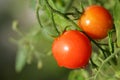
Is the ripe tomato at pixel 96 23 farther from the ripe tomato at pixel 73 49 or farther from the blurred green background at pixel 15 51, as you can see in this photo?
the blurred green background at pixel 15 51

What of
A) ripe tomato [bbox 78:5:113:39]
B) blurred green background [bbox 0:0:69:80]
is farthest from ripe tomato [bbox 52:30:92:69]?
blurred green background [bbox 0:0:69:80]

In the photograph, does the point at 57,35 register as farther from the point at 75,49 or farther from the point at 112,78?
the point at 112,78

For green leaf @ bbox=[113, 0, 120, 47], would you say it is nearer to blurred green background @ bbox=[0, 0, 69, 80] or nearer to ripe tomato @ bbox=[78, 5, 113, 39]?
ripe tomato @ bbox=[78, 5, 113, 39]

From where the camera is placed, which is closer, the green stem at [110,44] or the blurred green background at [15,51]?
the green stem at [110,44]

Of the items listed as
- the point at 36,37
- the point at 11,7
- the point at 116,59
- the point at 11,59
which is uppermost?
the point at 116,59

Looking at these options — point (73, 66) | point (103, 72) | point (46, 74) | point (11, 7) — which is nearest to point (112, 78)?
point (103, 72)

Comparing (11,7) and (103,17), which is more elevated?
(103,17)

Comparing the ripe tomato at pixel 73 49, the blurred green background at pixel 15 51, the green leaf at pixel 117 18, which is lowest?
the blurred green background at pixel 15 51

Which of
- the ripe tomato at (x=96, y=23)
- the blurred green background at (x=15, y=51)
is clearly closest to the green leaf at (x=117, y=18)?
the ripe tomato at (x=96, y=23)
